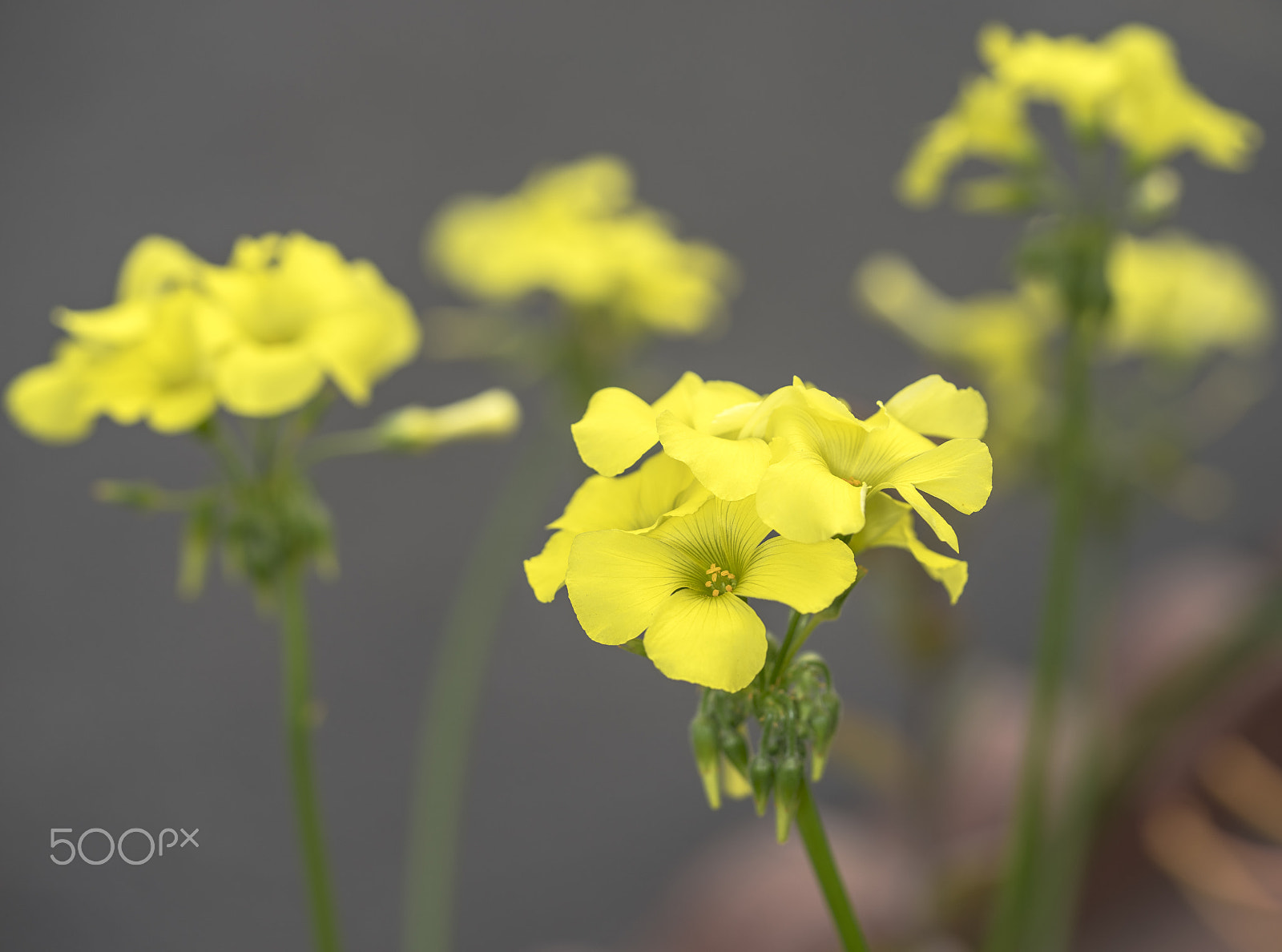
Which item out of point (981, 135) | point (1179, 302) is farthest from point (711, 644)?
point (1179, 302)

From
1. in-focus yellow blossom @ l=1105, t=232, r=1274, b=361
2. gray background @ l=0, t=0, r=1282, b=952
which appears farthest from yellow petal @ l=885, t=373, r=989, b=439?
gray background @ l=0, t=0, r=1282, b=952

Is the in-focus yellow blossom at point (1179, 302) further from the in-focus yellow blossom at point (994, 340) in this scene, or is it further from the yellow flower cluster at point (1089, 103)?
the yellow flower cluster at point (1089, 103)

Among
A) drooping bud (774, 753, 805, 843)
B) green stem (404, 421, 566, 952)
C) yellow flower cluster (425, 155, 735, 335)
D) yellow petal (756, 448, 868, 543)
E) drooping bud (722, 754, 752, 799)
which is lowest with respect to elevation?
drooping bud (774, 753, 805, 843)

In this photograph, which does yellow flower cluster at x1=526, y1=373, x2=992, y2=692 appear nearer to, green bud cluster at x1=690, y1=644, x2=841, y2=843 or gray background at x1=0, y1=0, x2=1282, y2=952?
green bud cluster at x1=690, y1=644, x2=841, y2=843

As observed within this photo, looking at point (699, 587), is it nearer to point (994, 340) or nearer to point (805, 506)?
point (805, 506)

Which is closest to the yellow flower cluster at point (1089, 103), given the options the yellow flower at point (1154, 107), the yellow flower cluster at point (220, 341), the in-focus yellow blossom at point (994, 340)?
the yellow flower at point (1154, 107)
